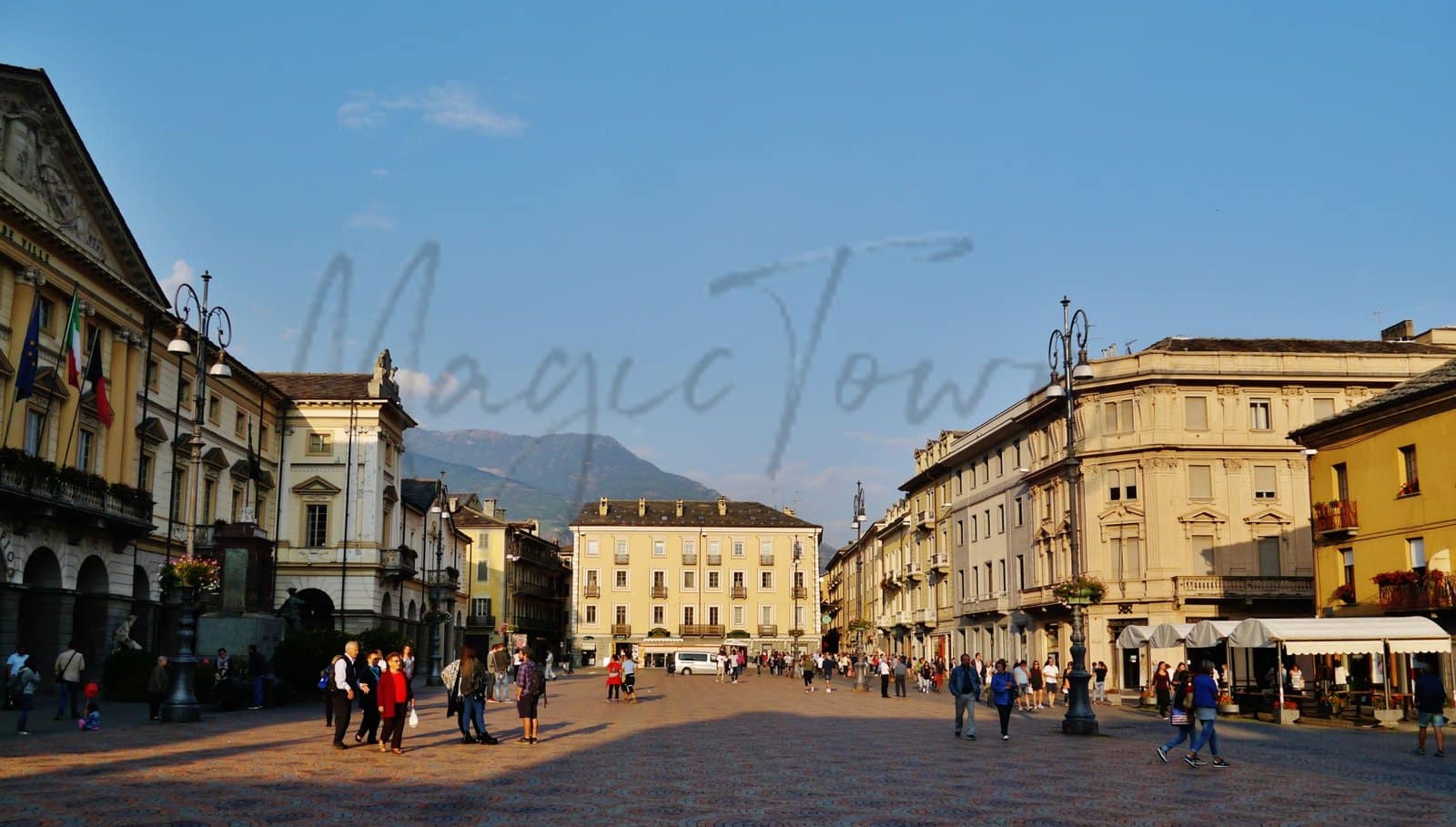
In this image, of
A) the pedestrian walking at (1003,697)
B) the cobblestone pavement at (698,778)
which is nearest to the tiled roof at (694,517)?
the cobblestone pavement at (698,778)

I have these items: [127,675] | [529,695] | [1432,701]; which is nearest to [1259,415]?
[1432,701]

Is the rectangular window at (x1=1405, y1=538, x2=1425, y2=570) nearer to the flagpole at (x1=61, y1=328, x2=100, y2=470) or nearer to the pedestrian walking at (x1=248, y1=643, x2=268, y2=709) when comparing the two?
the pedestrian walking at (x1=248, y1=643, x2=268, y2=709)

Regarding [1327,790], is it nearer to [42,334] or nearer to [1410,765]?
[1410,765]

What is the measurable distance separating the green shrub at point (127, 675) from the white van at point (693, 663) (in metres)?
60.1

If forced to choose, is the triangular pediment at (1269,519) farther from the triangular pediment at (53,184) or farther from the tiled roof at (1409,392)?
the triangular pediment at (53,184)

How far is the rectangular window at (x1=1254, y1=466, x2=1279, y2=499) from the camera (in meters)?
56.3

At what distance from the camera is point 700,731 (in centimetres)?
2875

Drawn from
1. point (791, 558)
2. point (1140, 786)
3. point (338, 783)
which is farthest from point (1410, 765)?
point (791, 558)

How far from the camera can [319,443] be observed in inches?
2621

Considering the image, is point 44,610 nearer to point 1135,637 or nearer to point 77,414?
point 77,414

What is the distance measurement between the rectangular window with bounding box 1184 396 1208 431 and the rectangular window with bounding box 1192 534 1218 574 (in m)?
4.82

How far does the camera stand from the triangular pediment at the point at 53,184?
37000 millimetres

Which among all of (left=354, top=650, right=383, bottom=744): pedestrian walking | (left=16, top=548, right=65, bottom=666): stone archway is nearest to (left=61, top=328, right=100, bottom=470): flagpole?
(left=16, top=548, right=65, bottom=666): stone archway

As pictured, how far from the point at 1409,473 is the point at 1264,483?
18.7 m
